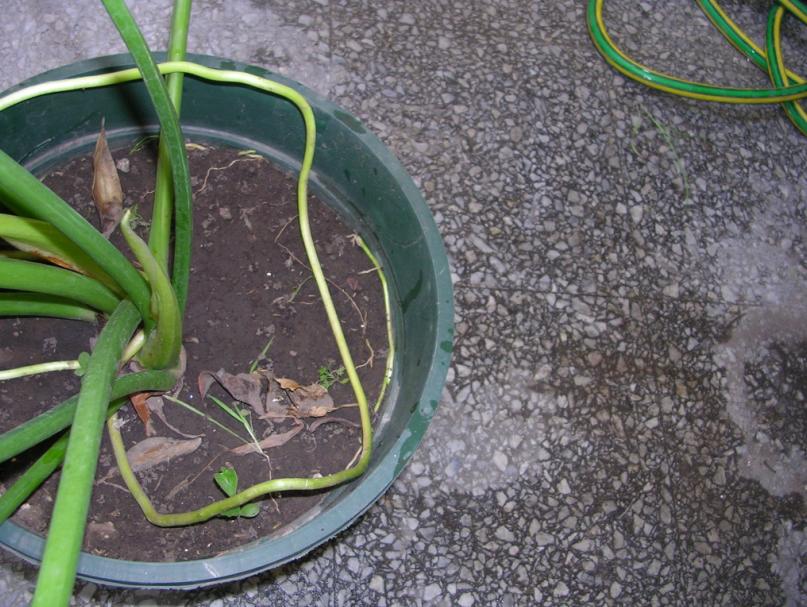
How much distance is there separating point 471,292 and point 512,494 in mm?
313

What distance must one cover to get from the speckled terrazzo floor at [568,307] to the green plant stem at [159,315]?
16.4 inches

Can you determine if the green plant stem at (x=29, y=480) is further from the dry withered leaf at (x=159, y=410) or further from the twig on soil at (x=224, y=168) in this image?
the twig on soil at (x=224, y=168)

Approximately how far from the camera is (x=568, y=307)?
3.80 ft

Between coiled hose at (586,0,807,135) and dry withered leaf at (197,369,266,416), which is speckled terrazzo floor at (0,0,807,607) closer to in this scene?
coiled hose at (586,0,807,135)

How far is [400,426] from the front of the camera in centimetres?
66

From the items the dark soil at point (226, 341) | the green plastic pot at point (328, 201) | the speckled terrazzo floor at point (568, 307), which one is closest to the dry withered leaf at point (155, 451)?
the dark soil at point (226, 341)

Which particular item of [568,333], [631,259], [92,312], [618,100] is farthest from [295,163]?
[618,100]

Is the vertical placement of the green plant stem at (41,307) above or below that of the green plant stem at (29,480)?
A: above

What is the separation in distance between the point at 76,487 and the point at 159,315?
0.66 ft

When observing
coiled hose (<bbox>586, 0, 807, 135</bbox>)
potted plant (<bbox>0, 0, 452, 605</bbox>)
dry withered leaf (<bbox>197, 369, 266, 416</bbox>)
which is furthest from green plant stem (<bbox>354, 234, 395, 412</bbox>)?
coiled hose (<bbox>586, 0, 807, 135</bbox>)

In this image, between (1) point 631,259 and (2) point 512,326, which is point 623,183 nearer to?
(1) point 631,259

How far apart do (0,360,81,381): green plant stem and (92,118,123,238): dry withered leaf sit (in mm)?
140

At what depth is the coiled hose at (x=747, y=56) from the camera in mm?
1329

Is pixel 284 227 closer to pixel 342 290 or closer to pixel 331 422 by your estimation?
pixel 342 290
